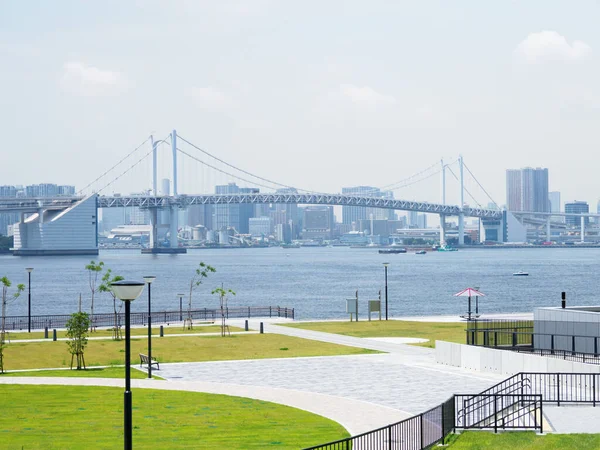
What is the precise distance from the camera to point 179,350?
1539 inches

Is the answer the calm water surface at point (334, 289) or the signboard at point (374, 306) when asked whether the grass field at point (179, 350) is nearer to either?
the signboard at point (374, 306)

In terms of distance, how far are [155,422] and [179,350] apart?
16201mm

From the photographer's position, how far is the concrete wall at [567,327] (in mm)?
30422

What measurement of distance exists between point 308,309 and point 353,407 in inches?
2206

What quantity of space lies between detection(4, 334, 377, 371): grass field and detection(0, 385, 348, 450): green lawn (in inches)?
309

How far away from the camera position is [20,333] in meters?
47.3

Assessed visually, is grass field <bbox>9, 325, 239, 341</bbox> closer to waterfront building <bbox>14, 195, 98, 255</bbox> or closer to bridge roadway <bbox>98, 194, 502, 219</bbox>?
bridge roadway <bbox>98, 194, 502, 219</bbox>

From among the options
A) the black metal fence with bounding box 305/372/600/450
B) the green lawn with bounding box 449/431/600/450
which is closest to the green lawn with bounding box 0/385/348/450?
the black metal fence with bounding box 305/372/600/450

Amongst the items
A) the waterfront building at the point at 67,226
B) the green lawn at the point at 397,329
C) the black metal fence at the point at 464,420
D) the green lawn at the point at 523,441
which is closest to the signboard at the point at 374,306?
the green lawn at the point at 397,329

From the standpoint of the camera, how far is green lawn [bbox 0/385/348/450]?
68.0ft

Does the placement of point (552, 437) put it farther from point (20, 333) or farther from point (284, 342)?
point (20, 333)

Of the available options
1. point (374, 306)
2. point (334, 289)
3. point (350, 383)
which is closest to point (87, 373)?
point (350, 383)

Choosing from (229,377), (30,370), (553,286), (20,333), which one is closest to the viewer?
(229,377)

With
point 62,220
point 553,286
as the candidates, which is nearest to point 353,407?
point 553,286
